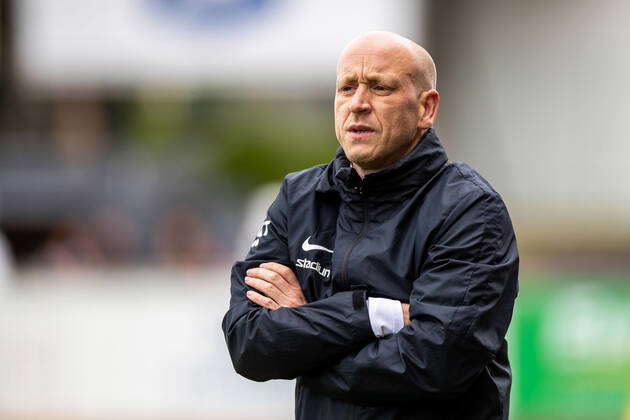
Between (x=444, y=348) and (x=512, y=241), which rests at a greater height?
(x=512, y=241)

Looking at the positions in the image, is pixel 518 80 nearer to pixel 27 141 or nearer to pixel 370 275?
pixel 27 141

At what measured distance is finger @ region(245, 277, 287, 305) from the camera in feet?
9.77

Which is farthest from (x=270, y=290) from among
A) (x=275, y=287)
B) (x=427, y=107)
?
(x=427, y=107)

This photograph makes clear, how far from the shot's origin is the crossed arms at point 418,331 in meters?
2.72

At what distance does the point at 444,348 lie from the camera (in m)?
2.71

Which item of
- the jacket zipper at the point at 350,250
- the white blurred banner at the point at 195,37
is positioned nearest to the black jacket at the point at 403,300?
the jacket zipper at the point at 350,250

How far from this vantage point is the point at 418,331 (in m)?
→ 2.74

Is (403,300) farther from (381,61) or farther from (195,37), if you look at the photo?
(195,37)

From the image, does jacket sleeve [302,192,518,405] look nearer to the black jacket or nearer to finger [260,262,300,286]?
the black jacket

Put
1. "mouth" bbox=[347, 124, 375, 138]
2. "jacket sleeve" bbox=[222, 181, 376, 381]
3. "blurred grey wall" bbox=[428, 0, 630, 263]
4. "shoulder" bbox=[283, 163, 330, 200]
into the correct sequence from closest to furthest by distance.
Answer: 1. "jacket sleeve" bbox=[222, 181, 376, 381]
2. "mouth" bbox=[347, 124, 375, 138]
3. "shoulder" bbox=[283, 163, 330, 200]
4. "blurred grey wall" bbox=[428, 0, 630, 263]

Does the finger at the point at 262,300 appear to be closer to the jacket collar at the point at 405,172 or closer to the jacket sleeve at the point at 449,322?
the jacket sleeve at the point at 449,322

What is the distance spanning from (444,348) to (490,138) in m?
14.9

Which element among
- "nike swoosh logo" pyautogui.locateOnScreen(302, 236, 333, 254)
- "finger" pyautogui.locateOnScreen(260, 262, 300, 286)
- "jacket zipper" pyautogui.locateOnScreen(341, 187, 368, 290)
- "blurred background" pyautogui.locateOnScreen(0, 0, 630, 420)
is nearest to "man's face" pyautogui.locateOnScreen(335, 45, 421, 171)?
"jacket zipper" pyautogui.locateOnScreen(341, 187, 368, 290)

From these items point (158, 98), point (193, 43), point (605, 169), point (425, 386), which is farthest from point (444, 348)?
point (158, 98)
